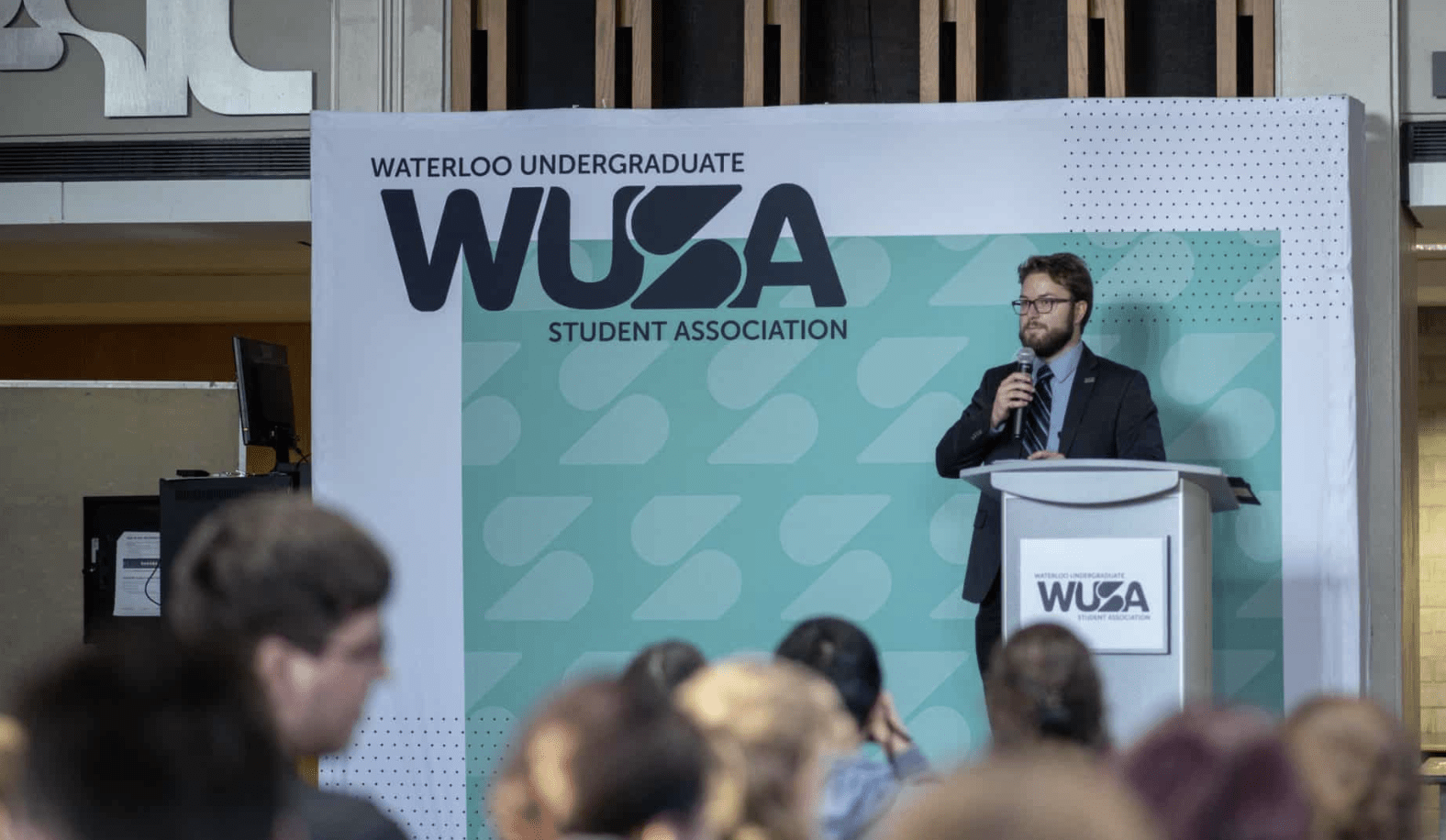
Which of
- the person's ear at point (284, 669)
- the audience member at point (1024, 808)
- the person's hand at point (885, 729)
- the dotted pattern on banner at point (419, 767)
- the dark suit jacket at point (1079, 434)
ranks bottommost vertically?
the dotted pattern on banner at point (419, 767)

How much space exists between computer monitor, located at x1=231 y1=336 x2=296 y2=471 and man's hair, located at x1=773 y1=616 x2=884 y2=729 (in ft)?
14.4

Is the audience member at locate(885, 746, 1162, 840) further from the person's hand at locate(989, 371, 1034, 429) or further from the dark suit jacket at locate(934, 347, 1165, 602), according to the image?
the dark suit jacket at locate(934, 347, 1165, 602)

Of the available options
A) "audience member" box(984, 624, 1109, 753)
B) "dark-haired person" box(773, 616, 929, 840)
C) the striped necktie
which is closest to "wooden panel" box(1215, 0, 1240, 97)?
the striped necktie

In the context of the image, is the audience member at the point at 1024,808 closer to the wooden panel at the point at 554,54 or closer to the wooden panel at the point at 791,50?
the wooden panel at the point at 791,50

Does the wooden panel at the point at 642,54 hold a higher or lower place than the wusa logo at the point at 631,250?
higher

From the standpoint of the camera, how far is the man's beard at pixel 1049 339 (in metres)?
5.30

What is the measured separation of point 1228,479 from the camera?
477 cm

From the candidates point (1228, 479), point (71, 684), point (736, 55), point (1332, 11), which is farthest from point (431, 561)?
point (71, 684)

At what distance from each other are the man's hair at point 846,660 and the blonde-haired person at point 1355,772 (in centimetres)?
90

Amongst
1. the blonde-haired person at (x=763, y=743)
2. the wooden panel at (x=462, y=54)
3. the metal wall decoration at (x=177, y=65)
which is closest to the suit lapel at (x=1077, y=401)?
the wooden panel at (x=462, y=54)

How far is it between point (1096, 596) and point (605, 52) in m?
3.03

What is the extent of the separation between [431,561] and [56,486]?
2921 millimetres

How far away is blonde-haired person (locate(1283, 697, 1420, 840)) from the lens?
1.57 meters

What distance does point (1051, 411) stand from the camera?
17.5 ft
